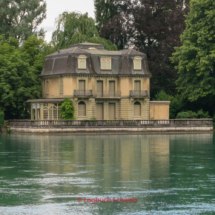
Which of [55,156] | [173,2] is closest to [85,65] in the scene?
[173,2]

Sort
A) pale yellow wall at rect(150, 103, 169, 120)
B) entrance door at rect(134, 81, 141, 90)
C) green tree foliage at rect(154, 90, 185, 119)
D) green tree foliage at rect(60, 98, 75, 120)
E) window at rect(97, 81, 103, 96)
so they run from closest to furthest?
green tree foliage at rect(60, 98, 75, 120)
pale yellow wall at rect(150, 103, 169, 120)
entrance door at rect(134, 81, 141, 90)
window at rect(97, 81, 103, 96)
green tree foliage at rect(154, 90, 185, 119)

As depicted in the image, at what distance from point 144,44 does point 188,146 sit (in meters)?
37.3

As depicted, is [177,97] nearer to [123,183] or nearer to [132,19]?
[132,19]

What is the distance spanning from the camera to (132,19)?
2943 inches

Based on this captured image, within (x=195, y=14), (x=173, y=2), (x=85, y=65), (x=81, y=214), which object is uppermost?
(x=173, y=2)

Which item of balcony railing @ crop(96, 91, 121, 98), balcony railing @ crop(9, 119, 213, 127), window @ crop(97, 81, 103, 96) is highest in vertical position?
window @ crop(97, 81, 103, 96)

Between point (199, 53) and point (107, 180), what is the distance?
123 ft

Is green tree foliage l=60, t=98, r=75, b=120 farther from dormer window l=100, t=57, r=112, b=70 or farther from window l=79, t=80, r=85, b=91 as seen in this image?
dormer window l=100, t=57, r=112, b=70

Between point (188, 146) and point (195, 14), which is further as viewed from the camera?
point (195, 14)

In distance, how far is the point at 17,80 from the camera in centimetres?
5928

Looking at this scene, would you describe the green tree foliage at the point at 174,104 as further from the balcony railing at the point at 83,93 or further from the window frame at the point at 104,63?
the balcony railing at the point at 83,93

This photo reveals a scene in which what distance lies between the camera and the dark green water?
17828 millimetres

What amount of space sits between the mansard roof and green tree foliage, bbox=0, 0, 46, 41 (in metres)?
17.8

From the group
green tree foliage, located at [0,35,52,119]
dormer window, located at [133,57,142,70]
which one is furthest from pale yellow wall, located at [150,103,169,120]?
green tree foliage, located at [0,35,52,119]
